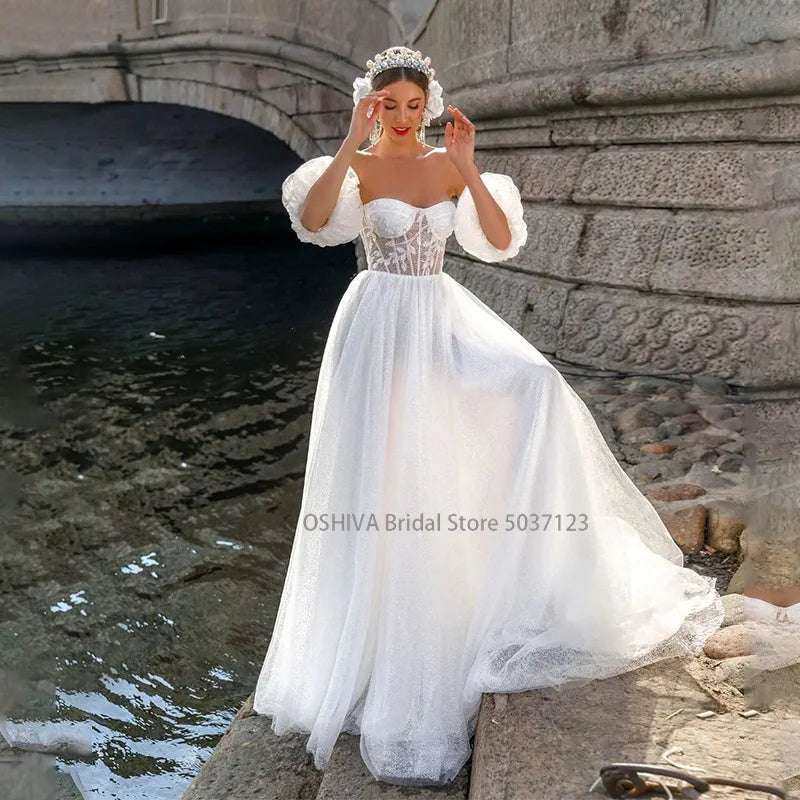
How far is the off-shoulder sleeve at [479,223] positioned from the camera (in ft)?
7.88

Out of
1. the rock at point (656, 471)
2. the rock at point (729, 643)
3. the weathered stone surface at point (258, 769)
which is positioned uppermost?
the rock at point (656, 471)

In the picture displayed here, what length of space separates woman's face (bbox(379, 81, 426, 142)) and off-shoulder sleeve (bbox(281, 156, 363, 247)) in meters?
0.15

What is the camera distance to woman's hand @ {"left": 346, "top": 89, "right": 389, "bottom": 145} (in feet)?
7.63

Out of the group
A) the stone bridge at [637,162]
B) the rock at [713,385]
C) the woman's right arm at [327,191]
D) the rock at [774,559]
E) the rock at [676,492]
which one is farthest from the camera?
the rock at [713,385]

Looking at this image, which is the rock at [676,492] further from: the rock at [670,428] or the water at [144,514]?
the water at [144,514]

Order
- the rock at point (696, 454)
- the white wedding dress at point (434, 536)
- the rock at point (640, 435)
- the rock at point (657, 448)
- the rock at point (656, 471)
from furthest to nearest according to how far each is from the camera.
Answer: the rock at point (640, 435) < the rock at point (657, 448) < the rock at point (696, 454) < the rock at point (656, 471) < the white wedding dress at point (434, 536)

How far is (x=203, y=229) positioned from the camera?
15.8m

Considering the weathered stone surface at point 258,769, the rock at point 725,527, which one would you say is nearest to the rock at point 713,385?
the rock at point 725,527

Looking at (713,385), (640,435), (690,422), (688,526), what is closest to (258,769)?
(688,526)

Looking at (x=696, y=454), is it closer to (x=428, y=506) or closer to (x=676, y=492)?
(x=676, y=492)

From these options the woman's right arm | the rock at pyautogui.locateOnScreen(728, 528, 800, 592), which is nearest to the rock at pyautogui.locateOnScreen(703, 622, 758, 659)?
the rock at pyautogui.locateOnScreen(728, 528, 800, 592)

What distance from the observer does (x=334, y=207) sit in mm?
2402

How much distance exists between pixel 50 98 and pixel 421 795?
1127 cm

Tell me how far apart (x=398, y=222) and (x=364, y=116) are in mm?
284
